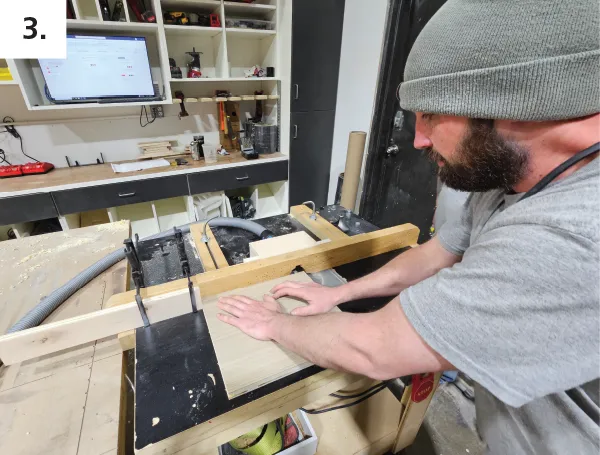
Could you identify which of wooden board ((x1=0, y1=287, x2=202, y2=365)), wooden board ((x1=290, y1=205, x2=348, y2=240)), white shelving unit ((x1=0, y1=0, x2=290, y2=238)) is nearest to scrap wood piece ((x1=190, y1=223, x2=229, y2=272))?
wooden board ((x1=0, y1=287, x2=202, y2=365))

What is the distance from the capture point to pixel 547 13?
1.37 ft

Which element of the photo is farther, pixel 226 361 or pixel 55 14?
pixel 55 14

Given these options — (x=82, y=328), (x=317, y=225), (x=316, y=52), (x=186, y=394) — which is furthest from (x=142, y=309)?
(x=316, y=52)

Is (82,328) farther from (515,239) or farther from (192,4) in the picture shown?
(192,4)

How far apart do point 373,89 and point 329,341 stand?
2064mm

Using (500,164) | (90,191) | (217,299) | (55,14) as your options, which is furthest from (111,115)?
(500,164)

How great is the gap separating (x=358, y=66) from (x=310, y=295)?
2.15m

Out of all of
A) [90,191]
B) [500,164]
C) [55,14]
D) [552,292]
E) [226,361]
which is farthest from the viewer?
[90,191]

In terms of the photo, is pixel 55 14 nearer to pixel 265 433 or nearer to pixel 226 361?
pixel 226 361

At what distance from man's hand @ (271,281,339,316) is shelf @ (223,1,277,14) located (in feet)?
7.55

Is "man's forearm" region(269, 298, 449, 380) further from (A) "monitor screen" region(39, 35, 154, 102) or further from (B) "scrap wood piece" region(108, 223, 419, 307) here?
(A) "monitor screen" region(39, 35, 154, 102)

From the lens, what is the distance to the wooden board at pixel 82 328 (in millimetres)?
659

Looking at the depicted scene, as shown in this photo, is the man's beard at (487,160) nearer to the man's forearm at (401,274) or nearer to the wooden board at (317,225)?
the man's forearm at (401,274)

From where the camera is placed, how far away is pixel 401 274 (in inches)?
33.2
